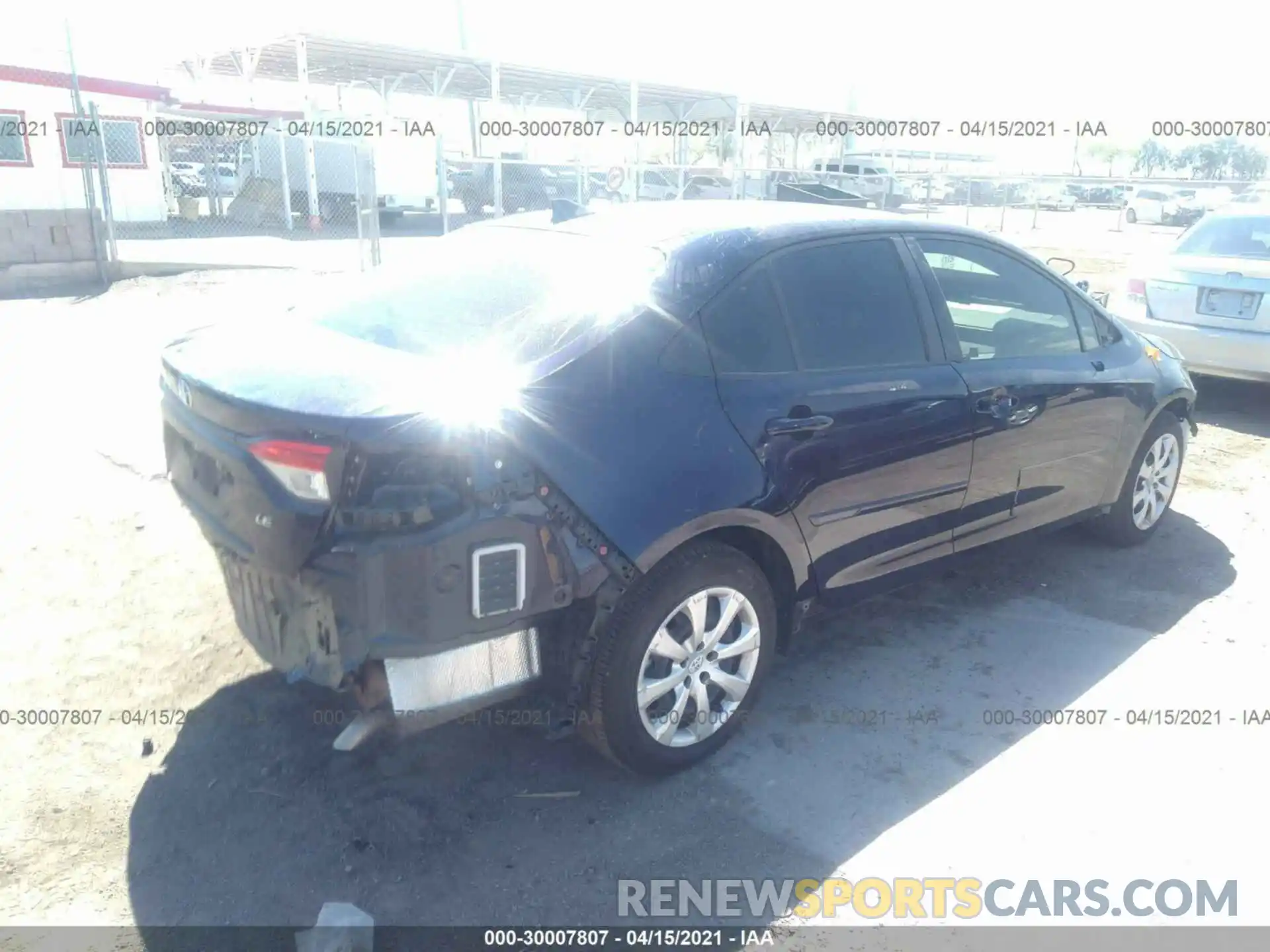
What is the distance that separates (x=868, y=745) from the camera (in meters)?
3.45

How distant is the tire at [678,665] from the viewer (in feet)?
9.66

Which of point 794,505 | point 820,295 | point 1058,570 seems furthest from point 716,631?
point 1058,570

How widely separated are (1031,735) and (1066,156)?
93.1 meters

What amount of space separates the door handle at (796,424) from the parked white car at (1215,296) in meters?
5.14

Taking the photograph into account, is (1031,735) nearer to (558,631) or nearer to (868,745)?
(868,745)

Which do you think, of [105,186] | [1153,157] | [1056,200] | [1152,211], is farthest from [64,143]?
[1153,157]

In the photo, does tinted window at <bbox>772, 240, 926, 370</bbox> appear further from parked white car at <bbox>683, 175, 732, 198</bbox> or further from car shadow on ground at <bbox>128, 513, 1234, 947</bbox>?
parked white car at <bbox>683, 175, 732, 198</bbox>

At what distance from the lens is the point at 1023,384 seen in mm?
4070

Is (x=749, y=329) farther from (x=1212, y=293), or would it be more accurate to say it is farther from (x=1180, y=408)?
(x=1212, y=293)

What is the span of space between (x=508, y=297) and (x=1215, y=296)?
630 cm

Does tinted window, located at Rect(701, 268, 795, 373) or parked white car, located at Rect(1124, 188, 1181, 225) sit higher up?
tinted window, located at Rect(701, 268, 795, 373)

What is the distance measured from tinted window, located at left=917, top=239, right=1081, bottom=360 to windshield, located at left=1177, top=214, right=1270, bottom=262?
410 cm

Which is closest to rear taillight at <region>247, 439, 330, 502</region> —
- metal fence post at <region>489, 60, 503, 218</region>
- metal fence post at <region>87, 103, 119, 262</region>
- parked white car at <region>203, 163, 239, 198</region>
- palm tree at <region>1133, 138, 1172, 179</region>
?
metal fence post at <region>87, 103, 119, 262</region>

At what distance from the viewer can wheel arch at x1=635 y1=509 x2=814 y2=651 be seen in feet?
9.68
